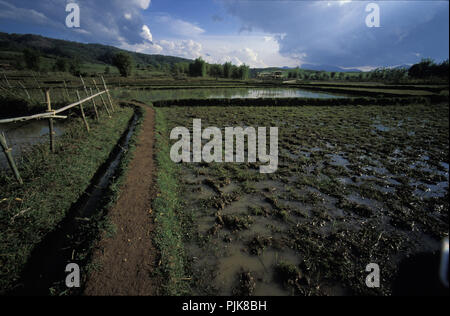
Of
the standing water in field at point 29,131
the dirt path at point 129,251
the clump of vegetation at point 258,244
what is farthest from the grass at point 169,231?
the standing water in field at point 29,131

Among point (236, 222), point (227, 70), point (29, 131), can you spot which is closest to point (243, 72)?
point (227, 70)

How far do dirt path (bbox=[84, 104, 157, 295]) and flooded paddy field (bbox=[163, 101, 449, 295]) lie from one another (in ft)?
3.14

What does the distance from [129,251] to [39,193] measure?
11.9ft

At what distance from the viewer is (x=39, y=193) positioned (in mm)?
5164

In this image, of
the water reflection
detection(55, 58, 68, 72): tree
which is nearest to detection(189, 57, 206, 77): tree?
detection(55, 58, 68, 72): tree

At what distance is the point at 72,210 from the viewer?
17.9ft

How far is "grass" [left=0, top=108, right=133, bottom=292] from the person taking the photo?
152 inches

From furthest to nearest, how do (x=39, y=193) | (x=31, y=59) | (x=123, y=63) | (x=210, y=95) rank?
1. (x=123, y=63)
2. (x=31, y=59)
3. (x=210, y=95)
4. (x=39, y=193)

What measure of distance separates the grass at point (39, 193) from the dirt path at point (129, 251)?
1.58 m

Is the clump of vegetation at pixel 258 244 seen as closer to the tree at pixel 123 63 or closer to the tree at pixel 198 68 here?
the tree at pixel 123 63

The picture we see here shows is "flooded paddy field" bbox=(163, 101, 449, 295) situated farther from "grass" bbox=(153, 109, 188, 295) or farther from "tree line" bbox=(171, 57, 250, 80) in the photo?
"tree line" bbox=(171, 57, 250, 80)

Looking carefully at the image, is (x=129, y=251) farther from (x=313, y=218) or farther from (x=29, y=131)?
(x=29, y=131)
